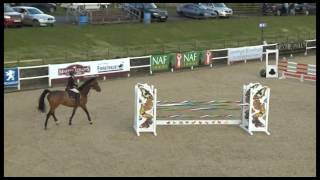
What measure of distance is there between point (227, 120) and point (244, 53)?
1545 cm

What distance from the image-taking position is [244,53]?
31.6 m

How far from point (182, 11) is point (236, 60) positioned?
17001mm

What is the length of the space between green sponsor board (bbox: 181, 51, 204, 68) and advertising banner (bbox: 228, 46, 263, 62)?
7.28ft

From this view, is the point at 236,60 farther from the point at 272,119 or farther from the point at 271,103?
the point at 272,119

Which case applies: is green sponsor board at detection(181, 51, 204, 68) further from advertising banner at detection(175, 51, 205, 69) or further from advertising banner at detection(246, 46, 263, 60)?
advertising banner at detection(246, 46, 263, 60)

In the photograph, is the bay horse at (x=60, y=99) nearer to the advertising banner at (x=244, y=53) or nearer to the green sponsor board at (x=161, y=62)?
the green sponsor board at (x=161, y=62)

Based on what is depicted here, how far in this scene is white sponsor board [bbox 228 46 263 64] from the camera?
31.0 m

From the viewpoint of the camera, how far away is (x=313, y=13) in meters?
54.7

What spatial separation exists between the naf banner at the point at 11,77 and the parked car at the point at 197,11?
2506cm

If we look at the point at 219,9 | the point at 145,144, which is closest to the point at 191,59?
the point at 145,144

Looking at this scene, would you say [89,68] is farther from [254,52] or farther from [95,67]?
[254,52]

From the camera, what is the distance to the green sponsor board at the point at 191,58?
28.8m

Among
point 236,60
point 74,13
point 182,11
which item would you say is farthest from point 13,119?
point 182,11

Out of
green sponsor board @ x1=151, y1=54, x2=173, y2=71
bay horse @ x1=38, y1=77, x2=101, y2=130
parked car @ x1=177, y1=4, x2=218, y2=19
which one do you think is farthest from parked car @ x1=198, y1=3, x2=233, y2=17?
bay horse @ x1=38, y1=77, x2=101, y2=130
